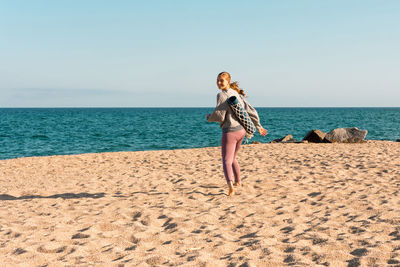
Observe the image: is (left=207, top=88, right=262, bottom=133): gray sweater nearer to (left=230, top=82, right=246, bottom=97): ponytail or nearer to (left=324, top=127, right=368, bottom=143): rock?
(left=230, top=82, right=246, bottom=97): ponytail

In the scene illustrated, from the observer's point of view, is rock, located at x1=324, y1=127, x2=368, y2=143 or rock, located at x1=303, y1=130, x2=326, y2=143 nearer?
rock, located at x1=324, y1=127, x2=368, y2=143

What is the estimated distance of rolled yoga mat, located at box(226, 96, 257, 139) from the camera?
5.19m

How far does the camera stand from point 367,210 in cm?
477

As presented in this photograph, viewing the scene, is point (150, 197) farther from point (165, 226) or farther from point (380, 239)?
point (380, 239)

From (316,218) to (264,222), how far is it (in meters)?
0.72

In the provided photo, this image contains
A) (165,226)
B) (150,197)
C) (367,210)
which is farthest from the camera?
(150,197)

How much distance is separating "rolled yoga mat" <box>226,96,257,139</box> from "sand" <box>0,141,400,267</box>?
1.17 m

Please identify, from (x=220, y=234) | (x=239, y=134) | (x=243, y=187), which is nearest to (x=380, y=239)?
(x=220, y=234)

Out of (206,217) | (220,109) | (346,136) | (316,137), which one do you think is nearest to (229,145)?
(220,109)

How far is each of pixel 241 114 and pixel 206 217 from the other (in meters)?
1.66

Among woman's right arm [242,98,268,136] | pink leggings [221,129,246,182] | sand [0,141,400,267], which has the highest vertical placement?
woman's right arm [242,98,268,136]

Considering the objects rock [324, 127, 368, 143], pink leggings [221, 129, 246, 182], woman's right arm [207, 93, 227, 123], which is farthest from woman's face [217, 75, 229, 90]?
rock [324, 127, 368, 143]

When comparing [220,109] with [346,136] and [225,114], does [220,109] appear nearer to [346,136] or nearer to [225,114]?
[225,114]

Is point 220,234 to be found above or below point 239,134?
below
